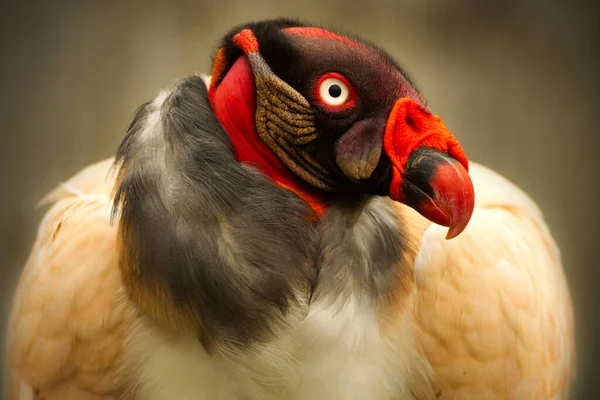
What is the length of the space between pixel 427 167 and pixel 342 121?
0.59ft

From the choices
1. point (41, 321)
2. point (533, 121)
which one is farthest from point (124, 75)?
point (533, 121)

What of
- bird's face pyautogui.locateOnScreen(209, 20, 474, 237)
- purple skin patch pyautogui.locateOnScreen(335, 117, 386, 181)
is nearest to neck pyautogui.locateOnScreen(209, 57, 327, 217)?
bird's face pyautogui.locateOnScreen(209, 20, 474, 237)

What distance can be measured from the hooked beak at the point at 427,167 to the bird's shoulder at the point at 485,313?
287mm

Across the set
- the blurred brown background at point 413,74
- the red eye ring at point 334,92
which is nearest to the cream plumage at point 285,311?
the red eye ring at point 334,92

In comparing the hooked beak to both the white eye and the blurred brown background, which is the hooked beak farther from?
the blurred brown background

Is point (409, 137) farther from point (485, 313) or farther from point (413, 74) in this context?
point (413, 74)

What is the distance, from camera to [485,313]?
154 cm

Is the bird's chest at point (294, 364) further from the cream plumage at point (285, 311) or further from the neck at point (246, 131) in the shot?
the neck at point (246, 131)

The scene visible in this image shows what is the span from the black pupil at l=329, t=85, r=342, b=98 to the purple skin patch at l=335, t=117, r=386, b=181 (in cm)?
6

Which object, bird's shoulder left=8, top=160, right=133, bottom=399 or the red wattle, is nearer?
the red wattle

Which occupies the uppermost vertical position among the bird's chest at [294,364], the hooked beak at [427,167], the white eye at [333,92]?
the white eye at [333,92]

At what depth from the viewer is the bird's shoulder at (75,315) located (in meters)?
1.50

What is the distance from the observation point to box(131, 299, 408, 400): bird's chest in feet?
4.56

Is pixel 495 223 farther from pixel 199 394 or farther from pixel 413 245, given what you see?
pixel 199 394
